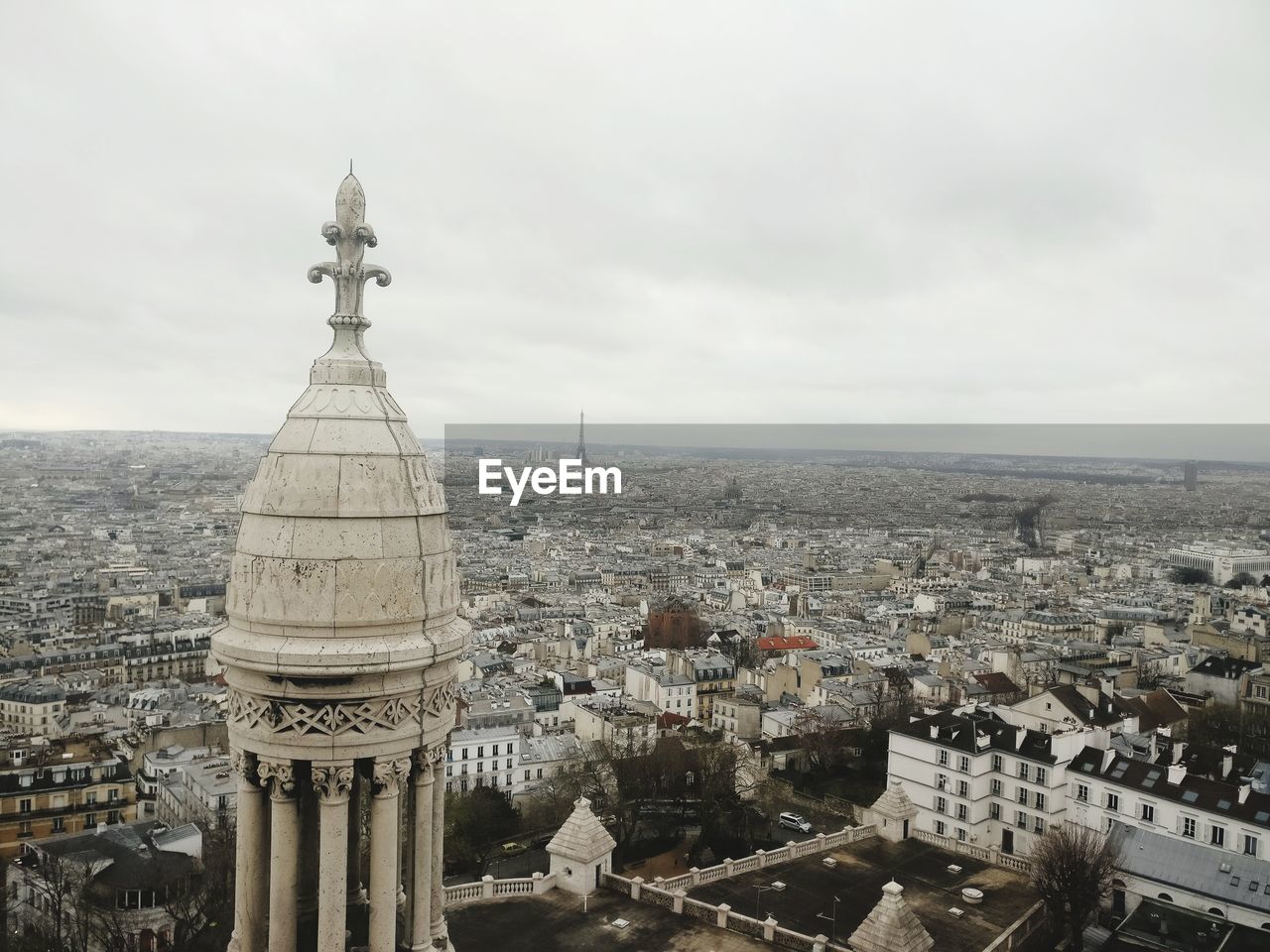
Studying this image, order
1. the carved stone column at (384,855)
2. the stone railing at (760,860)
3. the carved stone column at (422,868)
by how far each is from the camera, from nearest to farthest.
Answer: the carved stone column at (384,855), the carved stone column at (422,868), the stone railing at (760,860)

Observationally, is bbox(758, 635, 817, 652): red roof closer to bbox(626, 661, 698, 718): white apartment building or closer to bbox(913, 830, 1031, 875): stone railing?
bbox(626, 661, 698, 718): white apartment building

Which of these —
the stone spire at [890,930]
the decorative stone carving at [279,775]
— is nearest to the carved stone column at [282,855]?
the decorative stone carving at [279,775]

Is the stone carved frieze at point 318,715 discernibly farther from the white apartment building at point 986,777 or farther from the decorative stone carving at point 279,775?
the white apartment building at point 986,777

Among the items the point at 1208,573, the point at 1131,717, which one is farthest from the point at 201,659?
the point at 1208,573

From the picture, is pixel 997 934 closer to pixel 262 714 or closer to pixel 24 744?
pixel 262 714

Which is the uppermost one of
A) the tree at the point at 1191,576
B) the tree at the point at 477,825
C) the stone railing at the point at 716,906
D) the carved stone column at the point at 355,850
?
the carved stone column at the point at 355,850

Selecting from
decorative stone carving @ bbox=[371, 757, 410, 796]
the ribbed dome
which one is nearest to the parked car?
decorative stone carving @ bbox=[371, 757, 410, 796]
